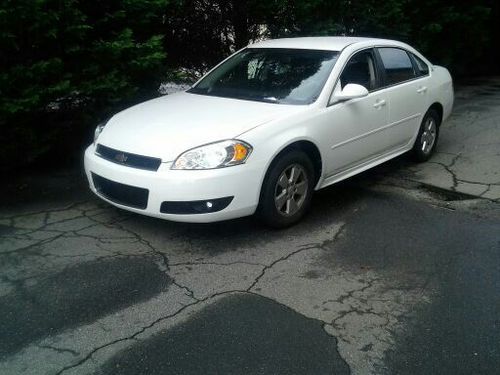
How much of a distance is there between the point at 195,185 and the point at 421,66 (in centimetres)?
384

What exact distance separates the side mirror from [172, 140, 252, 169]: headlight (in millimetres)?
1247

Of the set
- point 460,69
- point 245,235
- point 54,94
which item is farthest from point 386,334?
point 460,69

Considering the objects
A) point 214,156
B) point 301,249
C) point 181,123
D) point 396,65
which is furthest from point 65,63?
point 396,65

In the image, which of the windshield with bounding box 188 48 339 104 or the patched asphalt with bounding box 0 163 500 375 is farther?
the windshield with bounding box 188 48 339 104

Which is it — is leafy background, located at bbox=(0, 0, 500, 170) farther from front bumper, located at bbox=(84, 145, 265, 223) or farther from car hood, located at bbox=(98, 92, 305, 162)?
front bumper, located at bbox=(84, 145, 265, 223)

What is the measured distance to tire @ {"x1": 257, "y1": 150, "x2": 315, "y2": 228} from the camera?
430cm

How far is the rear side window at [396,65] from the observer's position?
5.64 metres

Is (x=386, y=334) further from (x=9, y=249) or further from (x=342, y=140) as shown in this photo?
(x=9, y=249)

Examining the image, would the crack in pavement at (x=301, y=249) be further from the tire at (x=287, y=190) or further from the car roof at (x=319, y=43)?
the car roof at (x=319, y=43)

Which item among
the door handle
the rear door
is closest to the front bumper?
the door handle

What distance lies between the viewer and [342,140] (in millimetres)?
4902

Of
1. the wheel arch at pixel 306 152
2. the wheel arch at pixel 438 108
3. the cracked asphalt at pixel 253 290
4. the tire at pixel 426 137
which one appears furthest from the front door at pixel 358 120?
the wheel arch at pixel 438 108

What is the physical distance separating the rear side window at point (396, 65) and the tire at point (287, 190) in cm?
172

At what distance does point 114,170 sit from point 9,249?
1.07 m
